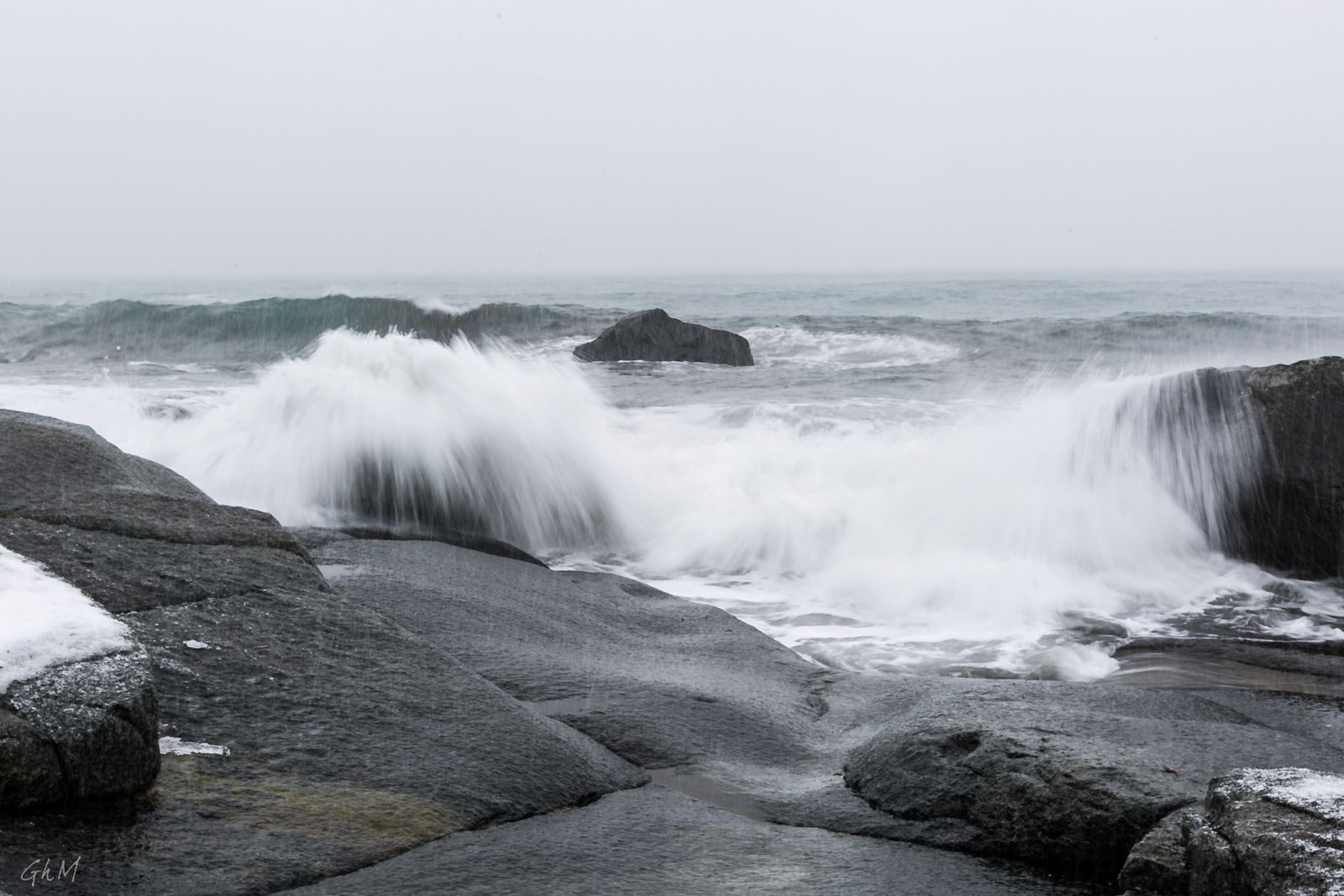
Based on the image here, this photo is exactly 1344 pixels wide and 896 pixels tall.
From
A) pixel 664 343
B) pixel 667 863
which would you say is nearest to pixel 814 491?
pixel 667 863

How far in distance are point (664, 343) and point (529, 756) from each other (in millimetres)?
13857

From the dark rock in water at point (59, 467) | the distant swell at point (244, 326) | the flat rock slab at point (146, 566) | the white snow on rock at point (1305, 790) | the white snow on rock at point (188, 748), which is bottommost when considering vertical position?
the white snow on rock at point (188, 748)

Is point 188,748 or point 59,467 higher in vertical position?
point 59,467

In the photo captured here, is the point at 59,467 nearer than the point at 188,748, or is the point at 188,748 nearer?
the point at 188,748

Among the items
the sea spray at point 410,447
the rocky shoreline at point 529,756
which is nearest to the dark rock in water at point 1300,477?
the rocky shoreline at point 529,756

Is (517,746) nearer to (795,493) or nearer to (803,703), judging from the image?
(803,703)

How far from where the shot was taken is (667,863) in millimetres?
2105

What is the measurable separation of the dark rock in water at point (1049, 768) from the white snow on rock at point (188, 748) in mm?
1398

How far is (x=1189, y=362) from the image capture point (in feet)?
55.0

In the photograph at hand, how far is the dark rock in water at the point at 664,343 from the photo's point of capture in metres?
16.1

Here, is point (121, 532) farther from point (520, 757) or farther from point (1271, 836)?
point (1271, 836)

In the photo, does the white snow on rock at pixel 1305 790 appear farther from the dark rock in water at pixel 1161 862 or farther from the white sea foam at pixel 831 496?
the white sea foam at pixel 831 496

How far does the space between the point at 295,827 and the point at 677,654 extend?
1892 millimetres

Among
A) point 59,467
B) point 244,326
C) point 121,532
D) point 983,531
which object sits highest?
point 244,326
